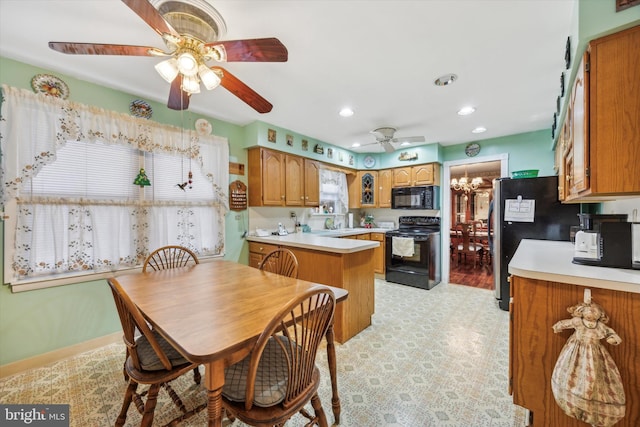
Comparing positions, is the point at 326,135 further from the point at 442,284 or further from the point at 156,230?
the point at 442,284

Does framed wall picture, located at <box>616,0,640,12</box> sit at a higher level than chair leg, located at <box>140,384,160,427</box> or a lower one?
higher

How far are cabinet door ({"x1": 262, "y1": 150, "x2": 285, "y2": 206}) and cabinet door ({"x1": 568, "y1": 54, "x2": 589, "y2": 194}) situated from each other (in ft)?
9.53

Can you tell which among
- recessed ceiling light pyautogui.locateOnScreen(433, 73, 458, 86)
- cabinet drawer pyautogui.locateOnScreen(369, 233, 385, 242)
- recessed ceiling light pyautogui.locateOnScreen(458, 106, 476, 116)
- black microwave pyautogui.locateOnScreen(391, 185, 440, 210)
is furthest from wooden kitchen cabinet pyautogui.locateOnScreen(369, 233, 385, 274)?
recessed ceiling light pyautogui.locateOnScreen(433, 73, 458, 86)

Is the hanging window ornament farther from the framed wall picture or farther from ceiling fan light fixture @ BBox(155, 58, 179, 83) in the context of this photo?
the framed wall picture

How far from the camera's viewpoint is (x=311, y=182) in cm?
394

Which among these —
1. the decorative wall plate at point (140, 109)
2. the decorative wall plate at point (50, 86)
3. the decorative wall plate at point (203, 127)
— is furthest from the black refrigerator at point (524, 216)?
the decorative wall plate at point (50, 86)

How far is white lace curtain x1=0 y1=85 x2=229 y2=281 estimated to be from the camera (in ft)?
6.06

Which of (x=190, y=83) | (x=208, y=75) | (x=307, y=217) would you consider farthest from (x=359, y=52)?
(x=307, y=217)

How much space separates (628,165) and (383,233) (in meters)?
3.35

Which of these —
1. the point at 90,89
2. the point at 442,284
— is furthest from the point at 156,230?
the point at 442,284

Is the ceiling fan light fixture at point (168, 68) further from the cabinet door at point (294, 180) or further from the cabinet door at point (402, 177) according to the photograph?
the cabinet door at point (402, 177)

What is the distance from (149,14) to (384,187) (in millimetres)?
4335

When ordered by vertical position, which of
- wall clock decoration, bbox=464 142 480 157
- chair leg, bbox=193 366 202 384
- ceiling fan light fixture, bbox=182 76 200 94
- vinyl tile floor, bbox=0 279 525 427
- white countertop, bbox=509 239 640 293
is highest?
wall clock decoration, bbox=464 142 480 157

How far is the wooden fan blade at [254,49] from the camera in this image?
1.21m
